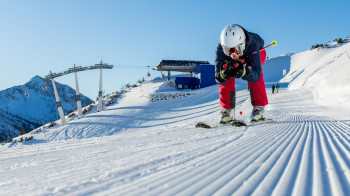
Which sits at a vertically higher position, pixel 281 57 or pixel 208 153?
pixel 281 57

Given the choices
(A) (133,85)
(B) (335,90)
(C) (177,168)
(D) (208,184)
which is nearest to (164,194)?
(D) (208,184)

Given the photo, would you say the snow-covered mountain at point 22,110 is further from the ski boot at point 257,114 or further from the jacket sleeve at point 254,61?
the jacket sleeve at point 254,61

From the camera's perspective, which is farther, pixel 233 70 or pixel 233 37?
pixel 233 37

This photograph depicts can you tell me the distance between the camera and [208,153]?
204 centimetres

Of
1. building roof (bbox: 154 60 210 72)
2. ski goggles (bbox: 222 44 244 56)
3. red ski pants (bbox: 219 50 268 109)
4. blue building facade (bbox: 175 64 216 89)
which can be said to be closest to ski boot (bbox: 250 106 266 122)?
red ski pants (bbox: 219 50 268 109)

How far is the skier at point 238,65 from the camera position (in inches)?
162

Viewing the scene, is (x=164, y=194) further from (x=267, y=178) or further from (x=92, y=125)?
(x=92, y=125)

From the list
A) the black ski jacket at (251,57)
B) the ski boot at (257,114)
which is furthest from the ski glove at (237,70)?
the ski boot at (257,114)

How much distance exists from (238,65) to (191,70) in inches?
1287

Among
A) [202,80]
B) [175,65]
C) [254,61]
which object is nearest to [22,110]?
[175,65]

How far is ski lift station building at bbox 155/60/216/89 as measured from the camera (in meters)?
32.0

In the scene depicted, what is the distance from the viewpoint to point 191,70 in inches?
1433

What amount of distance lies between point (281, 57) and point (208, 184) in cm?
4510

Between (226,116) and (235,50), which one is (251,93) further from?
(235,50)
